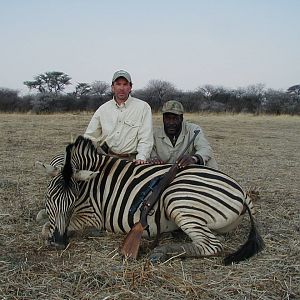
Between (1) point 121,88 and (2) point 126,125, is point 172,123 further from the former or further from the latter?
(1) point 121,88

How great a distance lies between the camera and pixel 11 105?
31.4m

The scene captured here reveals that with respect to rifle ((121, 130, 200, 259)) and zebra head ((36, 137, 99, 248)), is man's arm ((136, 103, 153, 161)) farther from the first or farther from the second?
zebra head ((36, 137, 99, 248))

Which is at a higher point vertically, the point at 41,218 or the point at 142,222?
the point at 142,222

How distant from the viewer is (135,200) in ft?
13.2

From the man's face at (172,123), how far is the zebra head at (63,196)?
1553 millimetres

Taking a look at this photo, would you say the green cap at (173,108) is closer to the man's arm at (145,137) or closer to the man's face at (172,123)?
the man's face at (172,123)

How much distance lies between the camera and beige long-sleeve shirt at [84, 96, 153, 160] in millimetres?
5051

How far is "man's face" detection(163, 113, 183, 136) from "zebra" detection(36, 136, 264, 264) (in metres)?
1.03

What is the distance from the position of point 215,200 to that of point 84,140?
1443 millimetres

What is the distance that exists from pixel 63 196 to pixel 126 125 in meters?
1.56

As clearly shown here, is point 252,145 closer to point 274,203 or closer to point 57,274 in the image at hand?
point 274,203

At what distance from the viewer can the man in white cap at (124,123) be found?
501 centimetres

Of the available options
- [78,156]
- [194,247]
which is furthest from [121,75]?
[194,247]

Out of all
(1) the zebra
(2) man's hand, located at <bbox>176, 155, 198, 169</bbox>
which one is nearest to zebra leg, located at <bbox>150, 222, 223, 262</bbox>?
(1) the zebra
